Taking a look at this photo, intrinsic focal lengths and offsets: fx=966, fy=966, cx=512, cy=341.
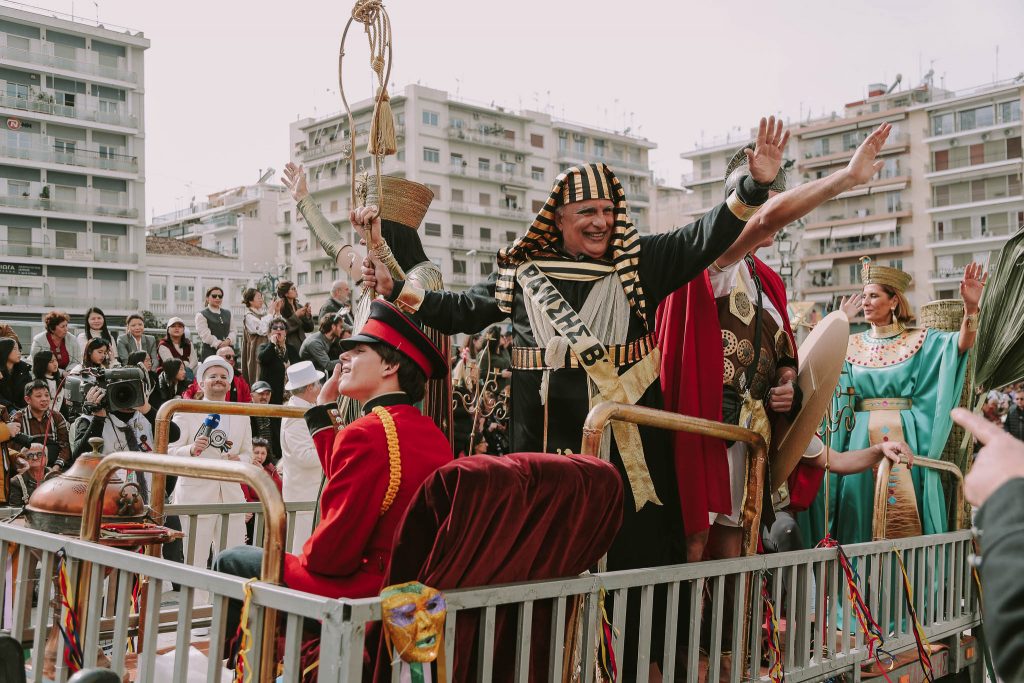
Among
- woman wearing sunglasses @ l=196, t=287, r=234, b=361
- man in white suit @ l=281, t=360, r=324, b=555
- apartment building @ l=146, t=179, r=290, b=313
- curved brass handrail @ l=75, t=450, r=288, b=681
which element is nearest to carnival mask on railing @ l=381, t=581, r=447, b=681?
curved brass handrail @ l=75, t=450, r=288, b=681

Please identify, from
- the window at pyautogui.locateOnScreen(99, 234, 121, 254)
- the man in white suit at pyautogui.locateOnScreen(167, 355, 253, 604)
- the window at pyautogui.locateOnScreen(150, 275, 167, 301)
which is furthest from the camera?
the window at pyautogui.locateOnScreen(150, 275, 167, 301)

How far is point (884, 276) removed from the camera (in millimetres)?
5859

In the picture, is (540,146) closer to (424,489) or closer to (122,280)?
(122,280)

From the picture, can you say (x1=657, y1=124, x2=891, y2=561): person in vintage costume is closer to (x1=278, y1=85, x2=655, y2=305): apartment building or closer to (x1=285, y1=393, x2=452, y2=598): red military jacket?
(x1=285, y1=393, x2=452, y2=598): red military jacket

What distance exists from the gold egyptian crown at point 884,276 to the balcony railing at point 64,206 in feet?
185

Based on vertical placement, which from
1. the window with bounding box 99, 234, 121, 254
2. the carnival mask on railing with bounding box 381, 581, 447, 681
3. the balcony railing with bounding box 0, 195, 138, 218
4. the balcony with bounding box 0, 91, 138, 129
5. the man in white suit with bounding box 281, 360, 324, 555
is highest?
the balcony with bounding box 0, 91, 138, 129

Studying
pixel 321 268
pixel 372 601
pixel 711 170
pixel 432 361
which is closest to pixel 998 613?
pixel 372 601

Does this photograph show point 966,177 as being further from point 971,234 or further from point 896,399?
point 896,399

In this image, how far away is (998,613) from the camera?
1.36m

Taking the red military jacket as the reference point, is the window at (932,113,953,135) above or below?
above

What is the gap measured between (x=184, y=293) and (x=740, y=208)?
222 feet

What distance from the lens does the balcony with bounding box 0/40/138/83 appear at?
54.1 metres

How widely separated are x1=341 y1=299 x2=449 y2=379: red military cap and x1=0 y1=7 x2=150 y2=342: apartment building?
55.3 metres

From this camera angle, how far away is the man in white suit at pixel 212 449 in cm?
602
